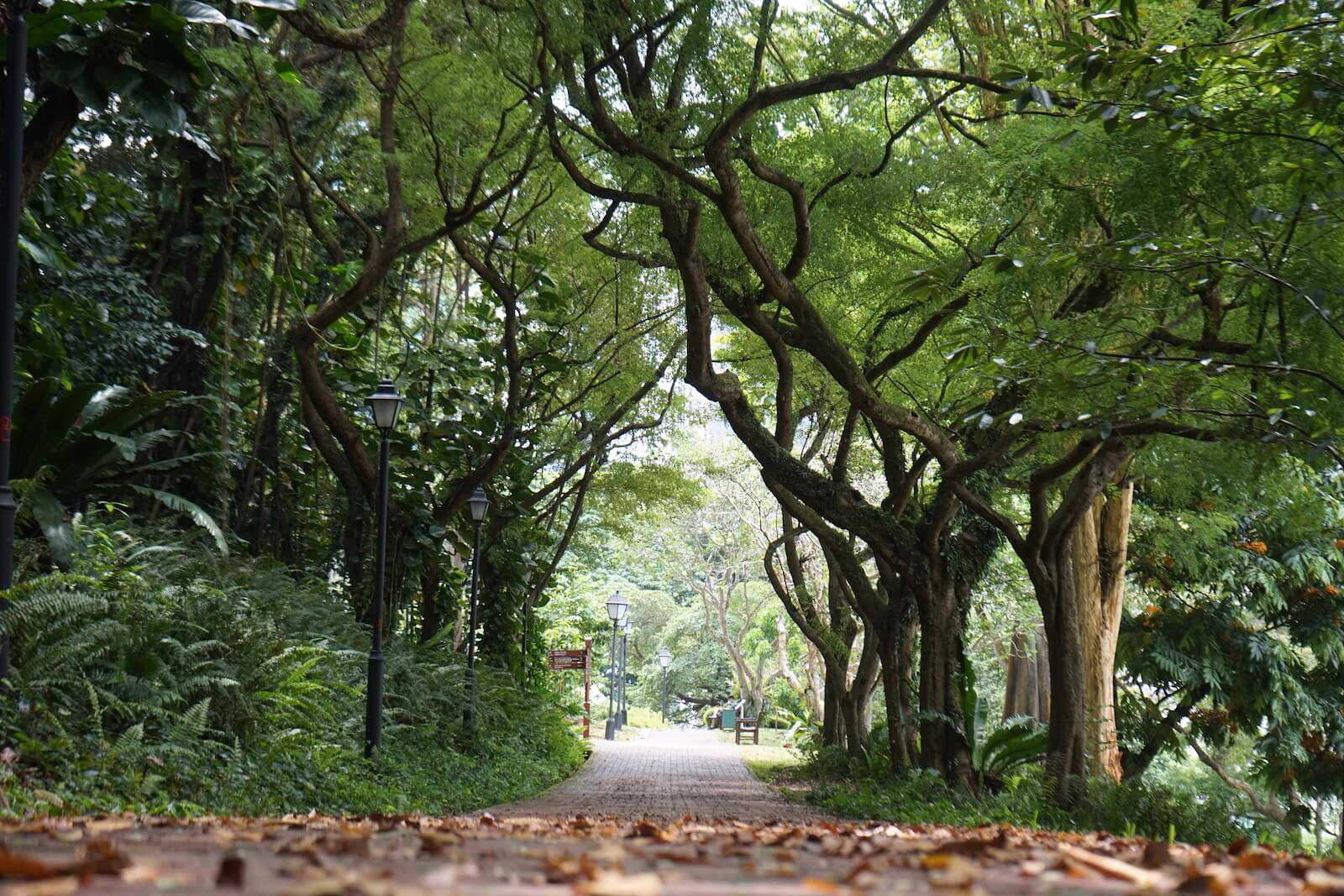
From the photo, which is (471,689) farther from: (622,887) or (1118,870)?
(622,887)

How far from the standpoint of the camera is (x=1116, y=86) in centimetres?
801

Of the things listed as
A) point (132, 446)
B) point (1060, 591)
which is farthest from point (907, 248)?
point (132, 446)

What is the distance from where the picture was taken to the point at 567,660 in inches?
1035

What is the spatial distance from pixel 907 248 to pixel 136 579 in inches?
343

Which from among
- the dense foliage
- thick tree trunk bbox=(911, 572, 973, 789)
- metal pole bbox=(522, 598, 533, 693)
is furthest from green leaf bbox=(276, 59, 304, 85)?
metal pole bbox=(522, 598, 533, 693)

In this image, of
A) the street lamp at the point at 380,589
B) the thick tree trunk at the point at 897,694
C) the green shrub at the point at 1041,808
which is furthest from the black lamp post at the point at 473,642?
the thick tree trunk at the point at 897,694

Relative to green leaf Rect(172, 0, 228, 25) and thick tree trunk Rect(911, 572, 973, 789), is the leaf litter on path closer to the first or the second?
green leaf Rect(172, 0, 228, 25)

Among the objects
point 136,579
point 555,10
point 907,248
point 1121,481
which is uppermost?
point 555,10

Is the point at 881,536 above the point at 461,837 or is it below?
above

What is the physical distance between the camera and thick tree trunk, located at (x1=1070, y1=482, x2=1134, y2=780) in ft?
47.0

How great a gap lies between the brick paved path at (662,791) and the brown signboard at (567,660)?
2040mm

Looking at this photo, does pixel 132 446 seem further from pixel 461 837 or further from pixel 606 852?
A: pixel 606 852

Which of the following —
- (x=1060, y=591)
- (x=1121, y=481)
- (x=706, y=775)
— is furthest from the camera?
(x=706, y=775)

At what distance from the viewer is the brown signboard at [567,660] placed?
1030 inches
